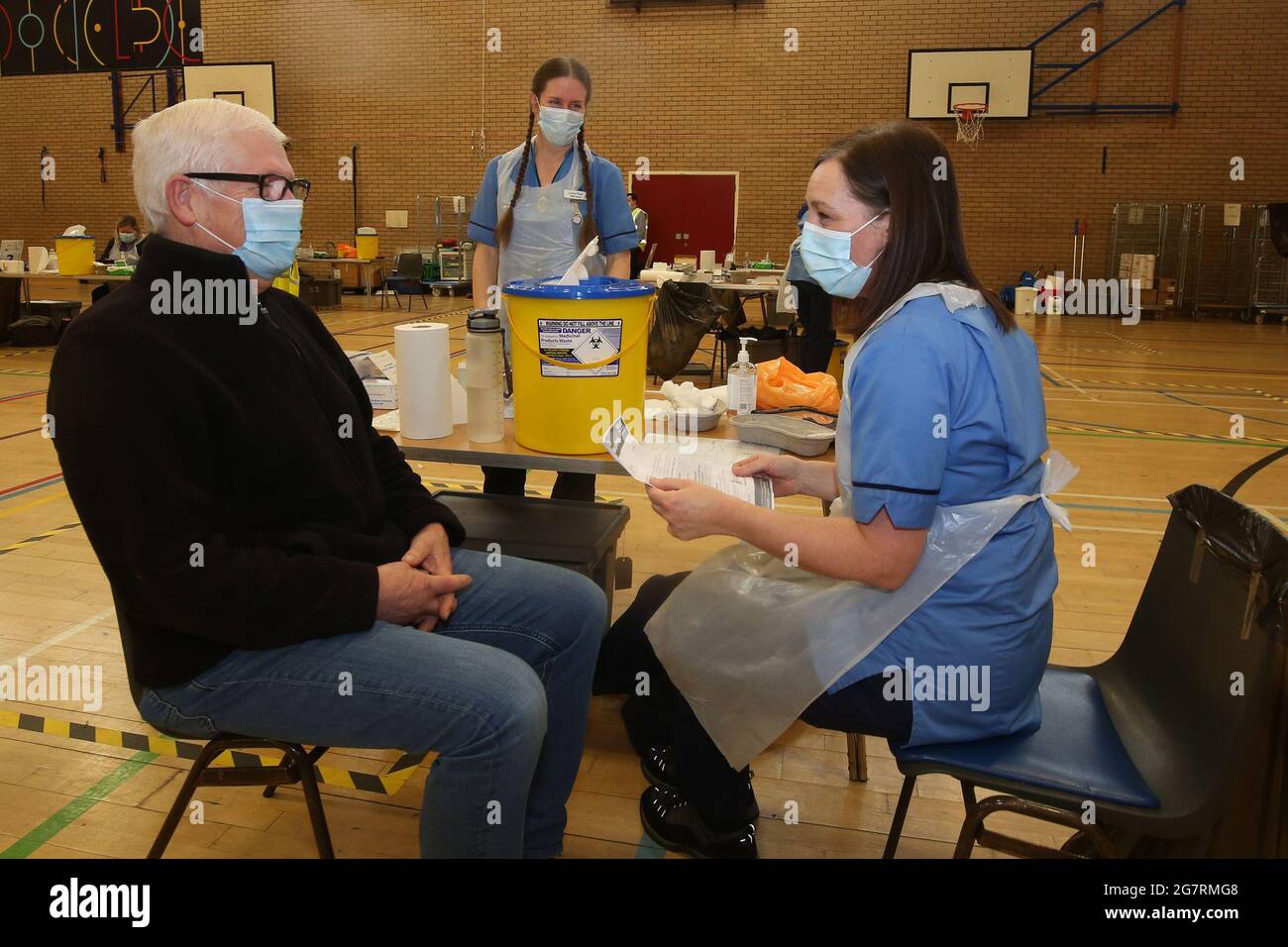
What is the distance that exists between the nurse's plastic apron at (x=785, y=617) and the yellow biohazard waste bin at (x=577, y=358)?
0.45 m

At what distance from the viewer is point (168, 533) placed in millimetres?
1343

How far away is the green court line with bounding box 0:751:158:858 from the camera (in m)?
1.98

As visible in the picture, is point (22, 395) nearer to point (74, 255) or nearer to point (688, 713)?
point (74, 255)

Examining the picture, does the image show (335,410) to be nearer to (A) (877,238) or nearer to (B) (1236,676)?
(A) (877,238)

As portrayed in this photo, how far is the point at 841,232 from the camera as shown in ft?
5.16

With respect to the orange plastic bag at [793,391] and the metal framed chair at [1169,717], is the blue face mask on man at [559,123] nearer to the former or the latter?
the orange plastic bag at [793,391]

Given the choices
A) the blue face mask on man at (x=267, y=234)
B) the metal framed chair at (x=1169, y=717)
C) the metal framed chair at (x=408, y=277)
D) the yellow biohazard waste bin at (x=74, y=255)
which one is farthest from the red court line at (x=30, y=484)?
the metal framed chair at (x=408, y=277)

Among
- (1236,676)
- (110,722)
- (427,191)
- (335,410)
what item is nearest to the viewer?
(1236,676)

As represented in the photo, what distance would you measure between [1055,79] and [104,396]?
1309 cm

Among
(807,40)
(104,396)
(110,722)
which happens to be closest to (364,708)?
(104,396)

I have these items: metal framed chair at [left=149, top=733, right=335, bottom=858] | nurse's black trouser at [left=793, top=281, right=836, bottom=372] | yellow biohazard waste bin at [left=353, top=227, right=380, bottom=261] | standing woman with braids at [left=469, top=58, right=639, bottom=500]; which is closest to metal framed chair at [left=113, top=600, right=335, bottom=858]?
metal framed chair at [left=149, top=733, right=335, bottom=858]

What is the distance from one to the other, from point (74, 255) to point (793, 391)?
344 inches

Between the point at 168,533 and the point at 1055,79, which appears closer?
the point at 168,533

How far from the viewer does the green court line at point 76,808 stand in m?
1.98
